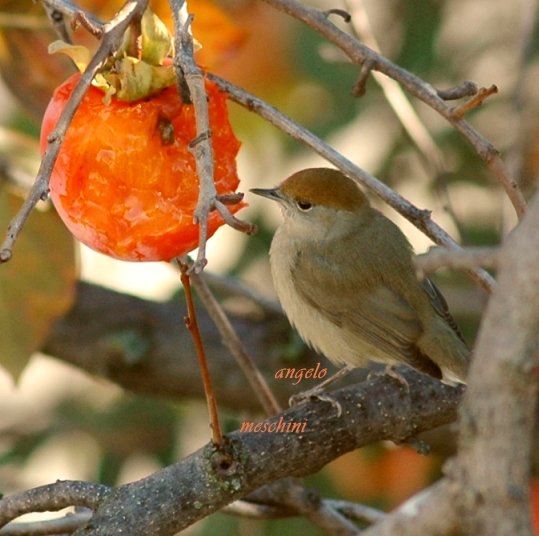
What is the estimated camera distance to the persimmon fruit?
2018mm

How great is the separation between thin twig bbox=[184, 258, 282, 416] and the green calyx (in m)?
0.69

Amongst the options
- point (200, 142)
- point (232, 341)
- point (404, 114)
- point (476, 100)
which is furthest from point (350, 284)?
point (200, 142)

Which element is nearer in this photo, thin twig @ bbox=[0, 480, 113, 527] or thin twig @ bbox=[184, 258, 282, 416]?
thin twig @ bbox=[0, 480, 113, 527]

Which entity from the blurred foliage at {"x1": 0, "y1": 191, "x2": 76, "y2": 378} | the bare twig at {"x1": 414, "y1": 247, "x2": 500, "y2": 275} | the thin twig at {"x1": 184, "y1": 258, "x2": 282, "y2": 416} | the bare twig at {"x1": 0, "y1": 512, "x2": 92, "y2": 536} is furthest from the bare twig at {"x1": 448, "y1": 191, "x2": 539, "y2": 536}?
the blurred foliage at {"x1": 0, "y1": 191, "x2": 76, "y2": 378}

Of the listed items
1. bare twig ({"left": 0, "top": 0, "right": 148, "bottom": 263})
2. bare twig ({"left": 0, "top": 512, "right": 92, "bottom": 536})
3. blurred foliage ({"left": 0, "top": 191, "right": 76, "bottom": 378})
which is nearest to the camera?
bare twig ({"left": 0, "top": 0, "right": 148, "bottom": 263})

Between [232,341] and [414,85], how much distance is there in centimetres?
102

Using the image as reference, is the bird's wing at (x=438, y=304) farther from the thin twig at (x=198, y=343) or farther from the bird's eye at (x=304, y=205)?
the thin twig at (x=198, y=343)

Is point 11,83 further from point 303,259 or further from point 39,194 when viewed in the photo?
point 39,194

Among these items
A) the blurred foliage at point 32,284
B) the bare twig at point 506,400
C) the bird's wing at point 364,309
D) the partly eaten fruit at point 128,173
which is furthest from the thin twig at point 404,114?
the bare twig at point 506,400

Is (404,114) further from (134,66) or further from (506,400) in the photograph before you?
(506,400)

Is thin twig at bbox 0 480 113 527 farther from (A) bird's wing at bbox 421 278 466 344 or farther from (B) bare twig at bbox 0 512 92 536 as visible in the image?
(A) bird's wing at bbox 421 278 466 344

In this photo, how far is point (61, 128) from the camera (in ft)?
5.23

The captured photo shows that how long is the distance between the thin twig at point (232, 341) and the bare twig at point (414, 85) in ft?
2.56

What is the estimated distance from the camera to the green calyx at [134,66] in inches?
79.5
